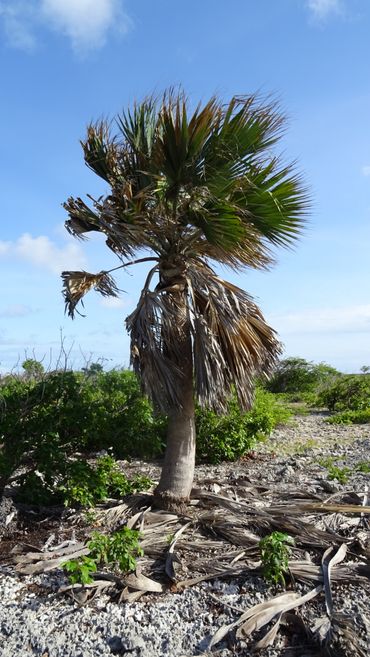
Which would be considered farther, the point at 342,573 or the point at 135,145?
the point at 135,145

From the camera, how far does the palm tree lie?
5.66 metres

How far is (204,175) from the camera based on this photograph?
573 cm

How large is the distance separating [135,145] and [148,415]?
144 inches

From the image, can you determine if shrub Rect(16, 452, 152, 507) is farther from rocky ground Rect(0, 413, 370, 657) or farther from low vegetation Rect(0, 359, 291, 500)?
rocky ground Rect(0, 413, 370, 657)

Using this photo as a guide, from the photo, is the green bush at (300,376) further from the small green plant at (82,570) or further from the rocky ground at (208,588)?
the small green plant at (82,570)

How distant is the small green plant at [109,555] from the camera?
4672 millimetres

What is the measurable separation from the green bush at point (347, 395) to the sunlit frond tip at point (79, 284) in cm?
1176

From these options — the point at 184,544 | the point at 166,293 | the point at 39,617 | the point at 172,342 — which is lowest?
the point at 39,617

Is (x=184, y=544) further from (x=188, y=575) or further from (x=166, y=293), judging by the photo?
(x=166, y=293)

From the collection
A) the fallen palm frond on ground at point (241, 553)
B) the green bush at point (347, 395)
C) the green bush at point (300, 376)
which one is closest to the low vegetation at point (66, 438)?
the fallen palm frond on ground at point (241, 553)

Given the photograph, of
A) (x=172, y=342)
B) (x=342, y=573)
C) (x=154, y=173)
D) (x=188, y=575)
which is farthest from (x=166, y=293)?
(x=342, y=573)

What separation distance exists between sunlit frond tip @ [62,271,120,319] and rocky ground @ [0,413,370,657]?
2.30 meters

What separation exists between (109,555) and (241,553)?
1194 millimetres

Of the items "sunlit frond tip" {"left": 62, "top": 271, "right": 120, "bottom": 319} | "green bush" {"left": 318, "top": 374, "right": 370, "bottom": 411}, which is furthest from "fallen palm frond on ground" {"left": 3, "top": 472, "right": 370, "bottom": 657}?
"green bush" {"left": 318, "top": 374, "right": 370, "bottom": 411}
